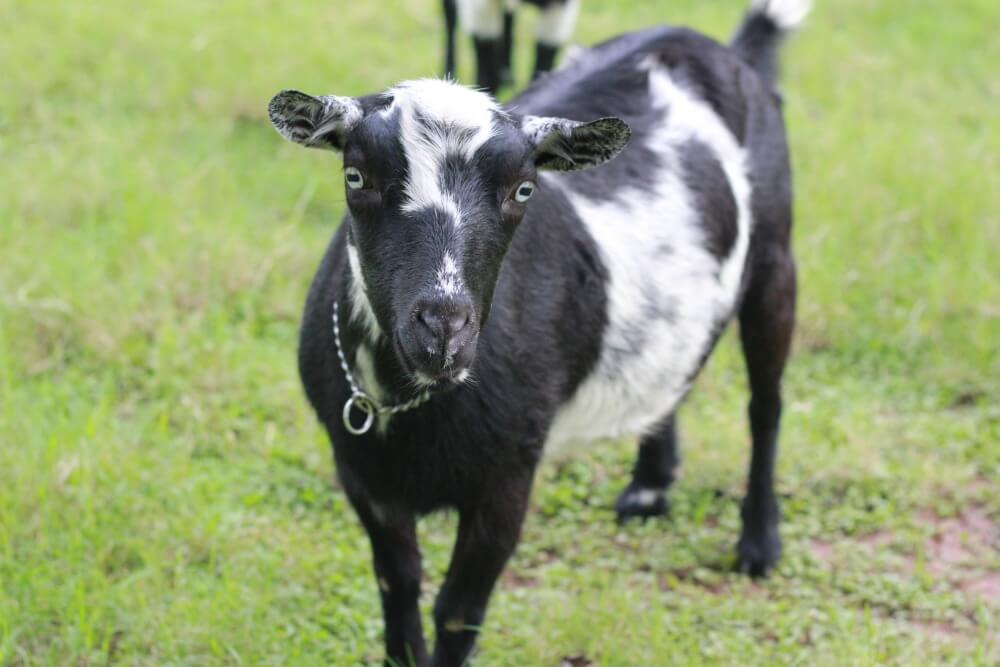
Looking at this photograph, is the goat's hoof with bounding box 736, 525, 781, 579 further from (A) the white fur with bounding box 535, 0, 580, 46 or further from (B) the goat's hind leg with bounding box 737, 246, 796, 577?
(A) the white fur with bounding box 535, 0, 580, 46

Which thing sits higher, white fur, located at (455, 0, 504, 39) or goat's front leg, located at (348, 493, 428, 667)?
goat's front leg, located at (348, 493, 428, 667)

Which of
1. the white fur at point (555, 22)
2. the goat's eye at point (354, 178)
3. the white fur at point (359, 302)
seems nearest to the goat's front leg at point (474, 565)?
the white fur at point (359, 302)

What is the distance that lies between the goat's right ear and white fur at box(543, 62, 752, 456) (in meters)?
0.90

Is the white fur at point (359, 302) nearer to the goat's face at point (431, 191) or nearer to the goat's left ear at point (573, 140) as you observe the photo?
the goat's face at point (431, 191)

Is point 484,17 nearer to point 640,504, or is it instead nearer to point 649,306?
point 640,504

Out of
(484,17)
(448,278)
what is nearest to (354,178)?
(448,278)

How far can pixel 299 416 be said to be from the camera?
501cm

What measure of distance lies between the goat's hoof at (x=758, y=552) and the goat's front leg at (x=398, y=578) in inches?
53.5

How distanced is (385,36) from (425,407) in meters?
5.89

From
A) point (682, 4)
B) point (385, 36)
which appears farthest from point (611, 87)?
point (682, 4)

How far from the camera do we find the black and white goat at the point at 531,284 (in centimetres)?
Result: 291

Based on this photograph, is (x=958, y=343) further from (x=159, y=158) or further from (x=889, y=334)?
(x=159, y=158)

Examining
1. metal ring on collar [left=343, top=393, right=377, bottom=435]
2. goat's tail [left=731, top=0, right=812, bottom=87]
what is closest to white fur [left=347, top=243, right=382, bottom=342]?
metal ring on collar [left=343, top=393, right=377, bottom=435]

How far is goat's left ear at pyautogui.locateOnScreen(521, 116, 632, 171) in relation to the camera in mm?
3072
